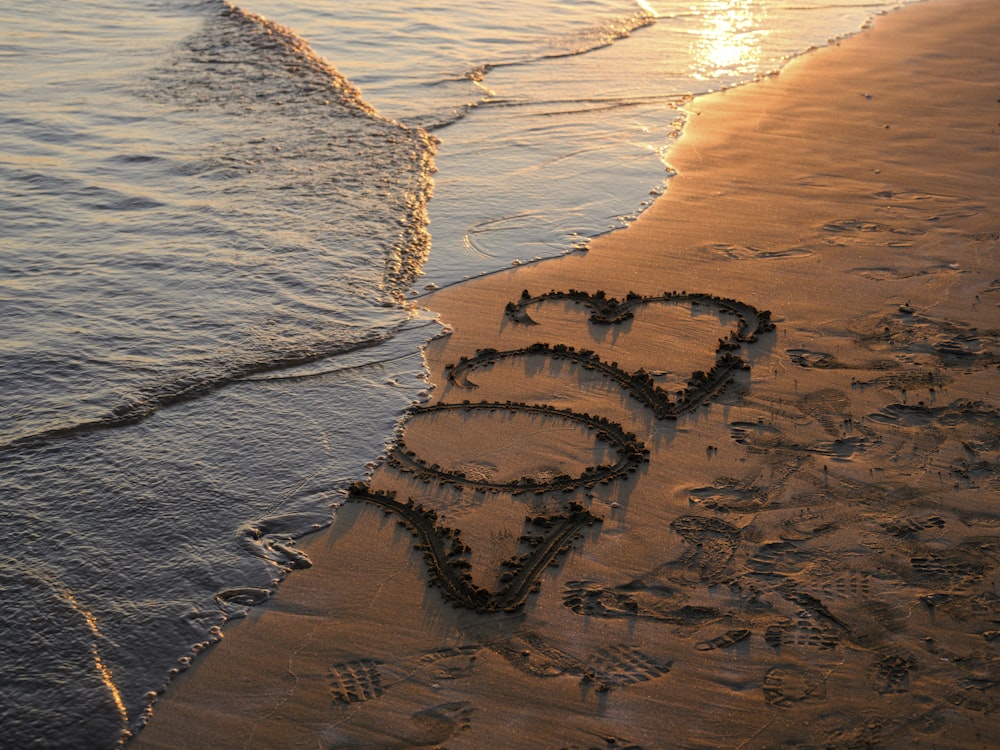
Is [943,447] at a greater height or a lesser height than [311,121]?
lesser

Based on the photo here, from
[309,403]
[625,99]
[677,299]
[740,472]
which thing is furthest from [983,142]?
[309,403]

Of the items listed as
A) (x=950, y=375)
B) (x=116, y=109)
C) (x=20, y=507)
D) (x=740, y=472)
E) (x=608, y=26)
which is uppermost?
(x=608, y=26)

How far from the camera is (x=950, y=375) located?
484 centimetres

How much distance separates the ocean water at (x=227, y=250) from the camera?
3.70 meters

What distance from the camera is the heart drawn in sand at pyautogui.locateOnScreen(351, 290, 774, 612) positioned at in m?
3.70

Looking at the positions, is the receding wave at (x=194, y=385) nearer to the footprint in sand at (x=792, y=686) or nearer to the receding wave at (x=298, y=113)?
the receding wave at (x=298, y=113)

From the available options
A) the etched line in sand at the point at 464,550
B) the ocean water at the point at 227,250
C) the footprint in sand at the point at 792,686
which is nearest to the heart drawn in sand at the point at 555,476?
the etched line in sand at the point at 464,550

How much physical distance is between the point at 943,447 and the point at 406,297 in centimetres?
318

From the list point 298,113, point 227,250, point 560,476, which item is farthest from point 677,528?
point 298,113

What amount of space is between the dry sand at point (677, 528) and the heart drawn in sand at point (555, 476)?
1 centimetres

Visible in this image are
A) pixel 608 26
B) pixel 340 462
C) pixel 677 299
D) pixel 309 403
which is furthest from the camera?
pixel 608 26

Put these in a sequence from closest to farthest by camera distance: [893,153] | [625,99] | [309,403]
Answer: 1. [309,403]
2. [893,153]
3. [625,99]

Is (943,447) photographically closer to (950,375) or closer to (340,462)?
(950,375)

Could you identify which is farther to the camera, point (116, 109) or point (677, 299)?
point (116, 109)
